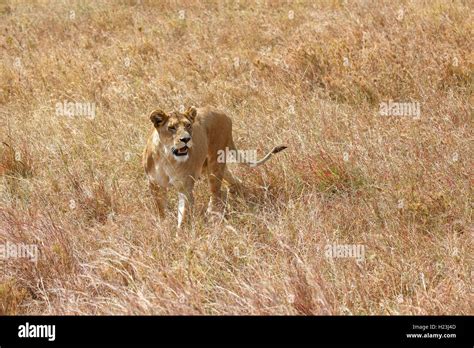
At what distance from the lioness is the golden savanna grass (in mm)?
149

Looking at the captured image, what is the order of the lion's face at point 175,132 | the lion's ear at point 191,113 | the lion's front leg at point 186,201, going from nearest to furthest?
the lion's face at point 175,132 → the lion's front leg at point 186,201 → the lion's ear at point 191,113

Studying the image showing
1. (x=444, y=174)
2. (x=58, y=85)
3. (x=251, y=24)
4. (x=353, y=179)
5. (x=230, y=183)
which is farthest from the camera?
(x=251, y=24)

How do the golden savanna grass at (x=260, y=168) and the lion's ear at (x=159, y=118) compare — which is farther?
the lion's ear at (x=159, y=118)

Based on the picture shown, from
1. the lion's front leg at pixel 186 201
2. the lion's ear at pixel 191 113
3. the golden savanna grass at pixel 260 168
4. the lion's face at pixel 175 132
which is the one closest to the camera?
the golden savanna grass at pixel 260 168

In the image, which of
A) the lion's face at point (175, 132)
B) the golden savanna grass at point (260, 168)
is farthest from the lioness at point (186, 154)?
the golden savanna grass at point (260, 168)

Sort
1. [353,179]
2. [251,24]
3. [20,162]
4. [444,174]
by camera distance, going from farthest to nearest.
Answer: [251,24]
[20,162]
[353,179]
[444,174]

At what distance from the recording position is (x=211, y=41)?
9.86 meters

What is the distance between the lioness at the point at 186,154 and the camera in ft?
17.1

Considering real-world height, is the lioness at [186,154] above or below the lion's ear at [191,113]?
below

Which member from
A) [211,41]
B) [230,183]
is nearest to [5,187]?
[230,183]

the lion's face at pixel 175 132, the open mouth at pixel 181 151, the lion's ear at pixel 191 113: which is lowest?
the open mouth at pixel 181 151

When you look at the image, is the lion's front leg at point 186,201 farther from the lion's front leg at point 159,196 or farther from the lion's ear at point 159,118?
the lion's ear at point 159,118
